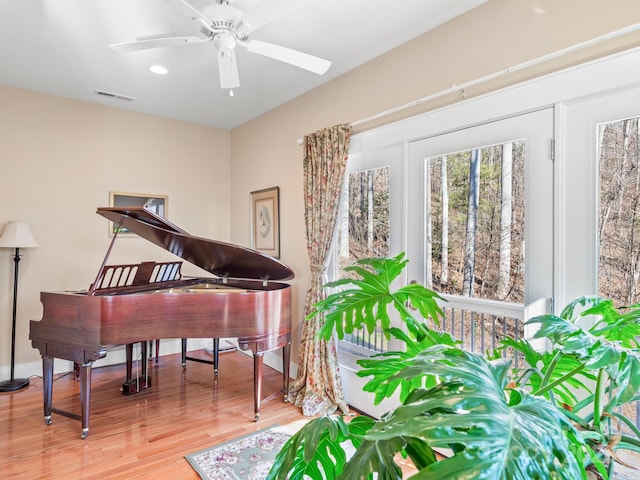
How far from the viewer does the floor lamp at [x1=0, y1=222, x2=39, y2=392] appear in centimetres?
324

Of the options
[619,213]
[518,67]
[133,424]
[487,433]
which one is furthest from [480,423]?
[133,424]

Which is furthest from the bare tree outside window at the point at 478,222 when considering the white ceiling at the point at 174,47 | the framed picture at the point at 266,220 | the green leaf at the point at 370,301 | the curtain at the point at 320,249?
the framed picture at the point at 266,220

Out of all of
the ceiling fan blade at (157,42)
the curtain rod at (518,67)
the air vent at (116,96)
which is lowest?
the curtain rod at (518,67)

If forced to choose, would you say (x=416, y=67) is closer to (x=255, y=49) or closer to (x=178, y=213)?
(x=255, y=49)

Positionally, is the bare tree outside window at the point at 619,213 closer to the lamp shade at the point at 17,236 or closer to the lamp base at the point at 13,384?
the lamp shade at the point at 17,236

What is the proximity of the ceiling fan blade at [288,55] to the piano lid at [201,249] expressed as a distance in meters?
1.32

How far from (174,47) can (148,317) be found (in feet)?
6.61

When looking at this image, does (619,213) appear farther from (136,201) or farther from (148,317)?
(136,201)

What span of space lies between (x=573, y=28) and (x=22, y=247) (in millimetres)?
4482

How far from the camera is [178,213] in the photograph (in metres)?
4.43

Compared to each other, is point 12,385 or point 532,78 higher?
point 532,78

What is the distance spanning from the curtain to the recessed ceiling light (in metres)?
1.34

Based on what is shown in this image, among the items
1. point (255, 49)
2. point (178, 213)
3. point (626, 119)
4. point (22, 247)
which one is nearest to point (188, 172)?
point (178, 213)

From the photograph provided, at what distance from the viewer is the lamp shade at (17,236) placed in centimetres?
324
